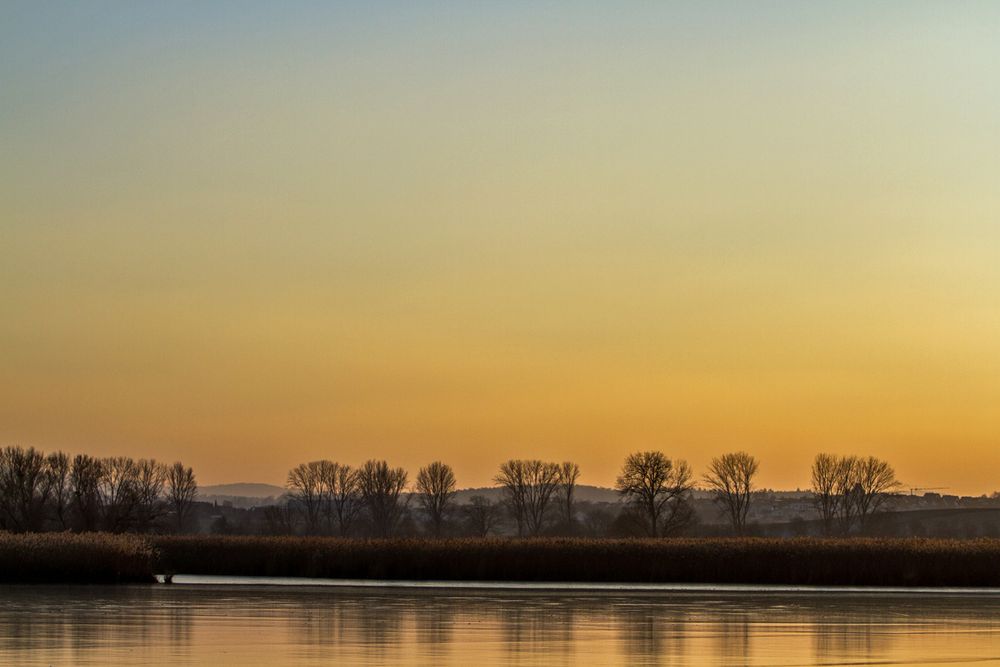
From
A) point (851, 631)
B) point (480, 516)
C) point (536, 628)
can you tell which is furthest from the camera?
point (480, 516)

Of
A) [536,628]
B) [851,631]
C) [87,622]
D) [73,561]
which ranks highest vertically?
[73,561]

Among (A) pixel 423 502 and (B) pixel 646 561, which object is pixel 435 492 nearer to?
(A) pixel 423 502

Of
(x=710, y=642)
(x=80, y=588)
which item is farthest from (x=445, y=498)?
(x=710, y=642)

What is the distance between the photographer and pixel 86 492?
116750 mm

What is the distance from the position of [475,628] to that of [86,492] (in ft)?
300

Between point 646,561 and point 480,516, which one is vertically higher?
point 646,561

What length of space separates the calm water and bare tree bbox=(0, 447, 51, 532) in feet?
191

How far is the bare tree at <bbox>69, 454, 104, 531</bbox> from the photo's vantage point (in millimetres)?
103562

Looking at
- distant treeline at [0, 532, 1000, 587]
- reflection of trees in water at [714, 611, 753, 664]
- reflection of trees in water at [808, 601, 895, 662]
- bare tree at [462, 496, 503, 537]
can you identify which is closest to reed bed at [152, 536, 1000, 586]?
distant treeline at [0, 532, 1000, 587]

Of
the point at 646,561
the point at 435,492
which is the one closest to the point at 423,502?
the point at 435,492

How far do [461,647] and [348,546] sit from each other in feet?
120

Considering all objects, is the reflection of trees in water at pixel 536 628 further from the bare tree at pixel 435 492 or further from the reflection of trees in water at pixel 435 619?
the bare tree at pixel 435 492

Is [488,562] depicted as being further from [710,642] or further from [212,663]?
[212,663]

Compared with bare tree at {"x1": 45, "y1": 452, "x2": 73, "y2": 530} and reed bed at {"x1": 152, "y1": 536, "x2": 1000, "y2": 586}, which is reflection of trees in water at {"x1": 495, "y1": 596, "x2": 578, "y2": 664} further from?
bare tree at {"x1": 45, "y1": 452, "x2": 73, "y2": 530}
